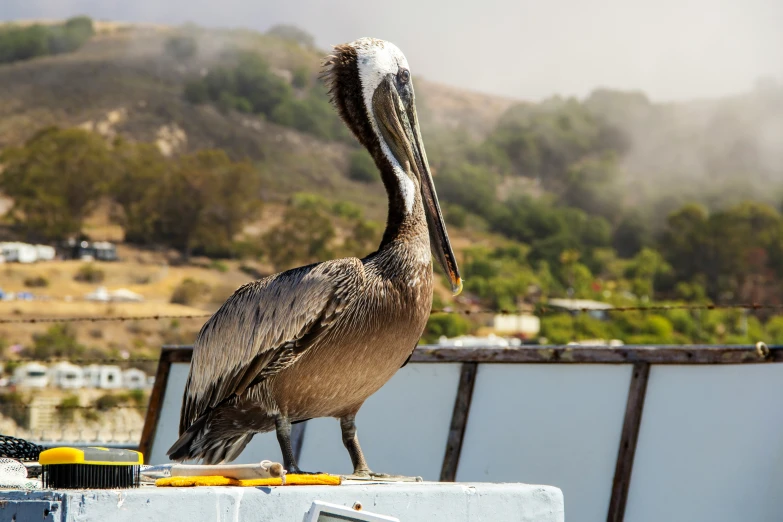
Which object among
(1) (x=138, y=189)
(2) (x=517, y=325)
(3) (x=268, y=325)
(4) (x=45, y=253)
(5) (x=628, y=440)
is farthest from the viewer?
(1) (x=138, y=189)

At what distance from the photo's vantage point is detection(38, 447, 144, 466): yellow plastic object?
11.6ft

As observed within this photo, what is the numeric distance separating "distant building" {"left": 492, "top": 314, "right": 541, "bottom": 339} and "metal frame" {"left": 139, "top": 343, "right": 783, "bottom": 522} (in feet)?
240

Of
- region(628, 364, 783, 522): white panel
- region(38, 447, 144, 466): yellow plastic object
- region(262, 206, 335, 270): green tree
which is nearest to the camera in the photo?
region(38, 447, 144, 466): yellow plastic object

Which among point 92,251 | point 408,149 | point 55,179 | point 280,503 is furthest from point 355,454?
point 55,179

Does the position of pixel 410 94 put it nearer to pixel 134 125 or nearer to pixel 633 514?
pixel 633 514

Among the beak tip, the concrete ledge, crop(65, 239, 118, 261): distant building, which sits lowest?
the concrete ledge

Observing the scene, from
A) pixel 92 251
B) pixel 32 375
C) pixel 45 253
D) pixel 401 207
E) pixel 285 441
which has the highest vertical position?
pixel 92 251

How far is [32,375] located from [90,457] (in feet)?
199

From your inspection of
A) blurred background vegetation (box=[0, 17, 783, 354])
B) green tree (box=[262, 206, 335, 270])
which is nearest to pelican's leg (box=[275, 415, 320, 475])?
blurred background vegetation (box=[0, 17, 783, 354])

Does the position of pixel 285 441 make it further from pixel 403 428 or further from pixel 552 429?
pixel 403 428

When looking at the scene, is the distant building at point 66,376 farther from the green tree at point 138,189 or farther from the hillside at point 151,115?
the hillside at point 151,115

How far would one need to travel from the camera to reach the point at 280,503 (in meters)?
3.73

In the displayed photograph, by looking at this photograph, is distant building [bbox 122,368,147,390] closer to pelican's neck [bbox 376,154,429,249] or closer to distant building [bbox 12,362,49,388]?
distant building [bbox 12,362,49,388]

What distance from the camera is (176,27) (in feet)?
437
